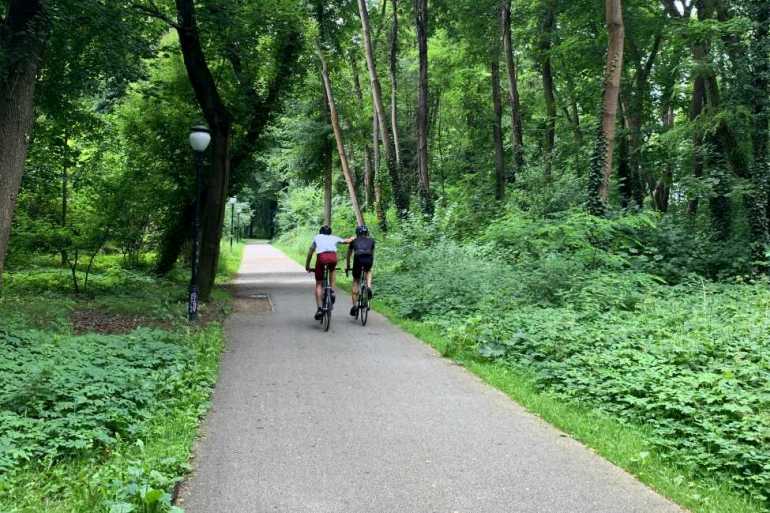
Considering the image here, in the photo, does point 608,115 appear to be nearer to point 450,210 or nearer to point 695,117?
point 695,117

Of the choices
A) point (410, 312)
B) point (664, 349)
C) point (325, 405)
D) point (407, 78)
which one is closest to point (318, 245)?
point (410, 312)

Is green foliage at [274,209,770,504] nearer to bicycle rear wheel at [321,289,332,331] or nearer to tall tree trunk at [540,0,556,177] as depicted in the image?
bicycle rear wheel at [321,289,332,331]

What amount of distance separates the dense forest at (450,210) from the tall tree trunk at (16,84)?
0.11 feet

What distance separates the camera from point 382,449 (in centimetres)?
A: 505

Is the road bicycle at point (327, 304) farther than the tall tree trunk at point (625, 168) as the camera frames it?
No

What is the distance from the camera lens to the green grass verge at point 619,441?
417 cm

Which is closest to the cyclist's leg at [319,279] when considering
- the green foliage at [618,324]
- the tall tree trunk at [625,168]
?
the green foliage at [618,324]

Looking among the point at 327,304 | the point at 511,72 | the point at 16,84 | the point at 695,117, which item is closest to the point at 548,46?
the point at 511,72

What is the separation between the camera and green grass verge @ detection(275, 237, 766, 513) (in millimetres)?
4170

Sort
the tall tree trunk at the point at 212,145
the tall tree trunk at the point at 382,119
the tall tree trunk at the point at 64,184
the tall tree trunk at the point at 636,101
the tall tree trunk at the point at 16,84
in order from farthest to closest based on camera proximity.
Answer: the tall tree trunk at the point at 382,119
the tall tree trunk at the point at 636,101
the tall tree trunk at the point at 64,184
the tall tree trunk at the point at 212,145
the tall tree trunk at the point at 16,84

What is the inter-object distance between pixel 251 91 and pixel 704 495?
55.6 ft

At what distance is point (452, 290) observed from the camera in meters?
12.7

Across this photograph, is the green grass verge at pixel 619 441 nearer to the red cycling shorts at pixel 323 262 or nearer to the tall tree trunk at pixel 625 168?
the red cycling shorts at pixel 323 262

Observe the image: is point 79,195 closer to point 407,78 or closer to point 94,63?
point 94,63
